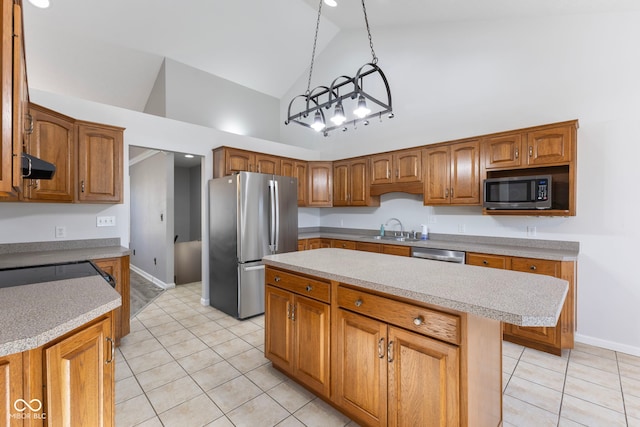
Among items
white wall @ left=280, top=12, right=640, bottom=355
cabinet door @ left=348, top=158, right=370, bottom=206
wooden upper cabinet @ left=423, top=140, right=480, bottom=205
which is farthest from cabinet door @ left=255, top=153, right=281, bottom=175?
wooden upper cabinet @ left=423, top=140, right=480, bottom=205

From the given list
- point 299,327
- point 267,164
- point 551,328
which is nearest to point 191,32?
point 267,164

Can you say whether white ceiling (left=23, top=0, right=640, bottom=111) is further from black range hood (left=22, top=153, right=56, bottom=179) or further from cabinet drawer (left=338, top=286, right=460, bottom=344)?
cabinet drawer (left=338, top=286, right=460, bottom=344)

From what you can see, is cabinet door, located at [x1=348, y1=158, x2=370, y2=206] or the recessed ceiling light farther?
cabinet door, located at [x1=348, y1=158, x2=370, y2=206]

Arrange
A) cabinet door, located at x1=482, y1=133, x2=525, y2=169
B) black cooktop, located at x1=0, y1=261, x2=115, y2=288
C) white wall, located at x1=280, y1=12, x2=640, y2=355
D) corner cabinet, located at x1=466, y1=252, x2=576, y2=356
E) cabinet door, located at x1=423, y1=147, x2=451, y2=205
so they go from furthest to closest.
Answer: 1. cabinet door, located at x1=423, y1=147, x2=451, y2=205
2. cabinet door, located at x1=482, y1=133, x2=525, y2=169
3. white wall, located at x1=280, y1=12, x2=640, y2=355
4. corner cabinet, located at x1=466, y1=252, x2=576, y2=356
5. black cooktop, located at x1=0, y1=261, x2=115, y2=288

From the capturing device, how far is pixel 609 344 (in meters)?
2.71

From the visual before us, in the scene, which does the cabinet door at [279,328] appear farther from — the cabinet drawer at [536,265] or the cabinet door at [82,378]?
the cabinet drawer at [536,265]

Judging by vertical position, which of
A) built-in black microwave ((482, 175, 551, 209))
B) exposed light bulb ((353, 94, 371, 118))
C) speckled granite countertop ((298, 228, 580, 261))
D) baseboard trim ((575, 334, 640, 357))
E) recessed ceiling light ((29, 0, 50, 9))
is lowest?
baseboard trim ((575, 334, 640, 357))

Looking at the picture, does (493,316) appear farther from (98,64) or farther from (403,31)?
(98,64)

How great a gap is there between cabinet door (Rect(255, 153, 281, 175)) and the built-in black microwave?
283cm

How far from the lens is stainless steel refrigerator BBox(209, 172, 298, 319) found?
3.40 m

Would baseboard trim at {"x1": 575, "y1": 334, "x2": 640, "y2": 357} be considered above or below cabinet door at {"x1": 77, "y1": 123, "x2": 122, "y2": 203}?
below

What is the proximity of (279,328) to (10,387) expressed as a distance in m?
1.48

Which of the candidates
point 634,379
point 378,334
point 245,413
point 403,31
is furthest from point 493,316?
point 403,31

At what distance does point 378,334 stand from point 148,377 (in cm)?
192
